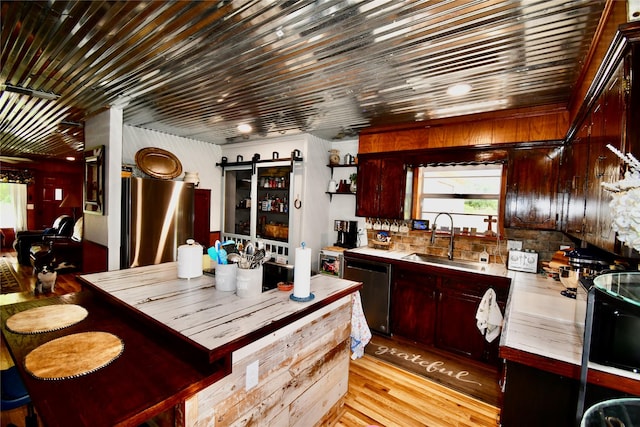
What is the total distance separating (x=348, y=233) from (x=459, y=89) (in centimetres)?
253

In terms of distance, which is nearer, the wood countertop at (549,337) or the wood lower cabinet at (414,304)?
the wood countertop at (549,337)

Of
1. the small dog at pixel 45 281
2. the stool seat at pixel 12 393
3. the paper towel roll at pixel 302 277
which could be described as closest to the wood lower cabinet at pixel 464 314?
the paper towel roll at pixel 302 277

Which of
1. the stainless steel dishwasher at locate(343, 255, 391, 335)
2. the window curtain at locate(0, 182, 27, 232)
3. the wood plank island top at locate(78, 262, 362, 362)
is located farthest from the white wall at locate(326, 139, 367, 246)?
the window curtain at locate(0, 182, 27, 232)

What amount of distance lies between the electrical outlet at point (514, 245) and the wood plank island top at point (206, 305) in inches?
88.4

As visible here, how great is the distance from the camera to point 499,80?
2271 mm

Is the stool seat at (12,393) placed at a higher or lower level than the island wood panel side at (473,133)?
lower

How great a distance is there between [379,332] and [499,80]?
292 centimetres

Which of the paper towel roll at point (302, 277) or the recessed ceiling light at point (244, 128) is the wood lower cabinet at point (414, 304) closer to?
the paper towel roll at point (302, 277)

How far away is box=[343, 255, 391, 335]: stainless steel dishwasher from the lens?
3.49m

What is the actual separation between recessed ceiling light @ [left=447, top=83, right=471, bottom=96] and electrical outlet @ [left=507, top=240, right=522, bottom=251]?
185cm

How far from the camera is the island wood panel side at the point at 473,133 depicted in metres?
2.81

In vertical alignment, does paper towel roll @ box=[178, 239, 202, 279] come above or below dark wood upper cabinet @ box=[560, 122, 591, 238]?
below

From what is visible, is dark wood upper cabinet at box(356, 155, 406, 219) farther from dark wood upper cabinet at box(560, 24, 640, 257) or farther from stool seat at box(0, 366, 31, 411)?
stool seat at box(0, 366, 31, 411)

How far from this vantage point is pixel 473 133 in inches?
126
